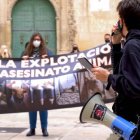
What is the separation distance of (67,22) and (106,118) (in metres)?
18.3

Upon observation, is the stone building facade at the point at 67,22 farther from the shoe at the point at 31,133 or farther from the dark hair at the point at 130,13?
the dark hair at the point at 130,13

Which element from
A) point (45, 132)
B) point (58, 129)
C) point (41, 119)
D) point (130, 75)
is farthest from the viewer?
point (58, 129)

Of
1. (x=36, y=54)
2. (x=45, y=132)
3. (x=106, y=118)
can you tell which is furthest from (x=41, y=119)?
(x=106, y=118)

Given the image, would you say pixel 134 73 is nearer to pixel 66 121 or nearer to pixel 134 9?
pixel 134 9

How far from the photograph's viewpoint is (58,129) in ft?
32.7

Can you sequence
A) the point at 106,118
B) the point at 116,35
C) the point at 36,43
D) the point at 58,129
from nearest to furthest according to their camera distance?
the point at 106,118
the point at 116,35
the point at 36,43
the point at 58,129

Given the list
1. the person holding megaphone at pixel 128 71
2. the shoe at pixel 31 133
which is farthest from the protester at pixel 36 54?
the person holding megaphone at pixel 128 71

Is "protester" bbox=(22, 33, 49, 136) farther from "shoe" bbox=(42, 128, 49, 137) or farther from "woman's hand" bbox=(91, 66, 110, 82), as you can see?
"woman's hand" bbox=(91, 66, 110, 82)

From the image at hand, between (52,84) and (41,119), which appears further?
(52,84)

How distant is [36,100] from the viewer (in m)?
9.58

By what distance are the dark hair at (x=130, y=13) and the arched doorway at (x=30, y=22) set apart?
59.8ft

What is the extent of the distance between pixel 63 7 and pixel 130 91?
1869 cm

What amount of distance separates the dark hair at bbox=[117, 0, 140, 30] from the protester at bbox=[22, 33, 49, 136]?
18.5ft

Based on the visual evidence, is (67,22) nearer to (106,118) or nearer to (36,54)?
(36,54)
